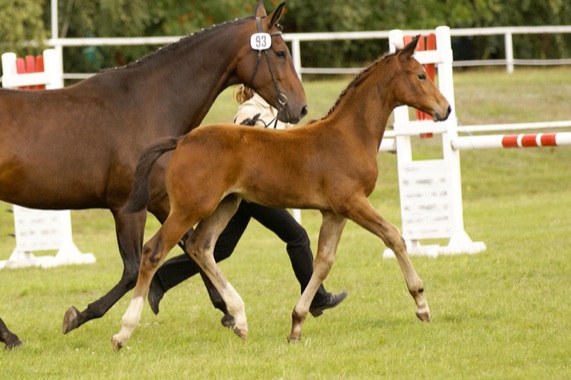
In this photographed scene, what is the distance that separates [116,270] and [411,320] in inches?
193

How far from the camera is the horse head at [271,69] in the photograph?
8.02m

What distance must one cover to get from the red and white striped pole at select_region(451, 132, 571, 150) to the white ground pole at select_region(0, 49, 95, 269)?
14.8 feet

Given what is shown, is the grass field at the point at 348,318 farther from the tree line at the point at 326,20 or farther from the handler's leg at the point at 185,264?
the tree line at the point at 326,20

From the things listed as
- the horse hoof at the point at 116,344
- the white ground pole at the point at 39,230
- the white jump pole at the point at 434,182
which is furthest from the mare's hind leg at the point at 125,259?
the white ground pole at the point at 39,230

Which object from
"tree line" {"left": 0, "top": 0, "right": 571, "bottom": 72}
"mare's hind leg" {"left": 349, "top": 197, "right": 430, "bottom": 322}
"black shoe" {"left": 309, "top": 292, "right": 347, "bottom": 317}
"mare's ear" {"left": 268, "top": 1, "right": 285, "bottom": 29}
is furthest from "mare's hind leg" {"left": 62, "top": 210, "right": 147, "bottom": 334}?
"tree line" {"left": 0, "top": 0, "right": 571, "bottom": 72}

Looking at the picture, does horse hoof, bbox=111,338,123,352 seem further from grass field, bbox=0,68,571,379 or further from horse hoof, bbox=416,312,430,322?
horse hoof, bbox=416,312,430,322

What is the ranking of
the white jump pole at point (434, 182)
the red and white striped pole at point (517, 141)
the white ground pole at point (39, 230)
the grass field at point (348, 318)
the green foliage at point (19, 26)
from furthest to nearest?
the green foliage at point (19, 26)
the white ground pole at point (39, 230)
the white jump pole at point (434, 182)
the red and white striped pole at point (517, 141)
the grass field at point (348, 318)

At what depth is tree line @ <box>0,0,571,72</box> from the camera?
26703 mm

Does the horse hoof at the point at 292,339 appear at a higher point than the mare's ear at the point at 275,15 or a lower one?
lower

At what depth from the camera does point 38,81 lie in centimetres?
1260

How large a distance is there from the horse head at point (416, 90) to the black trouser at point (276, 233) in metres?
1.36

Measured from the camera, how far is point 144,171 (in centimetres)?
723

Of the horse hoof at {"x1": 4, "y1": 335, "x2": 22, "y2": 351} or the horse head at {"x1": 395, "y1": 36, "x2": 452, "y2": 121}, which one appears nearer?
the horse head at {"x1": 395, "y1": 36, "x2": 452, "y2": 121}

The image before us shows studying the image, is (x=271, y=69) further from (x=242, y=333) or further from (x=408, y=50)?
(x=242, y=333)
